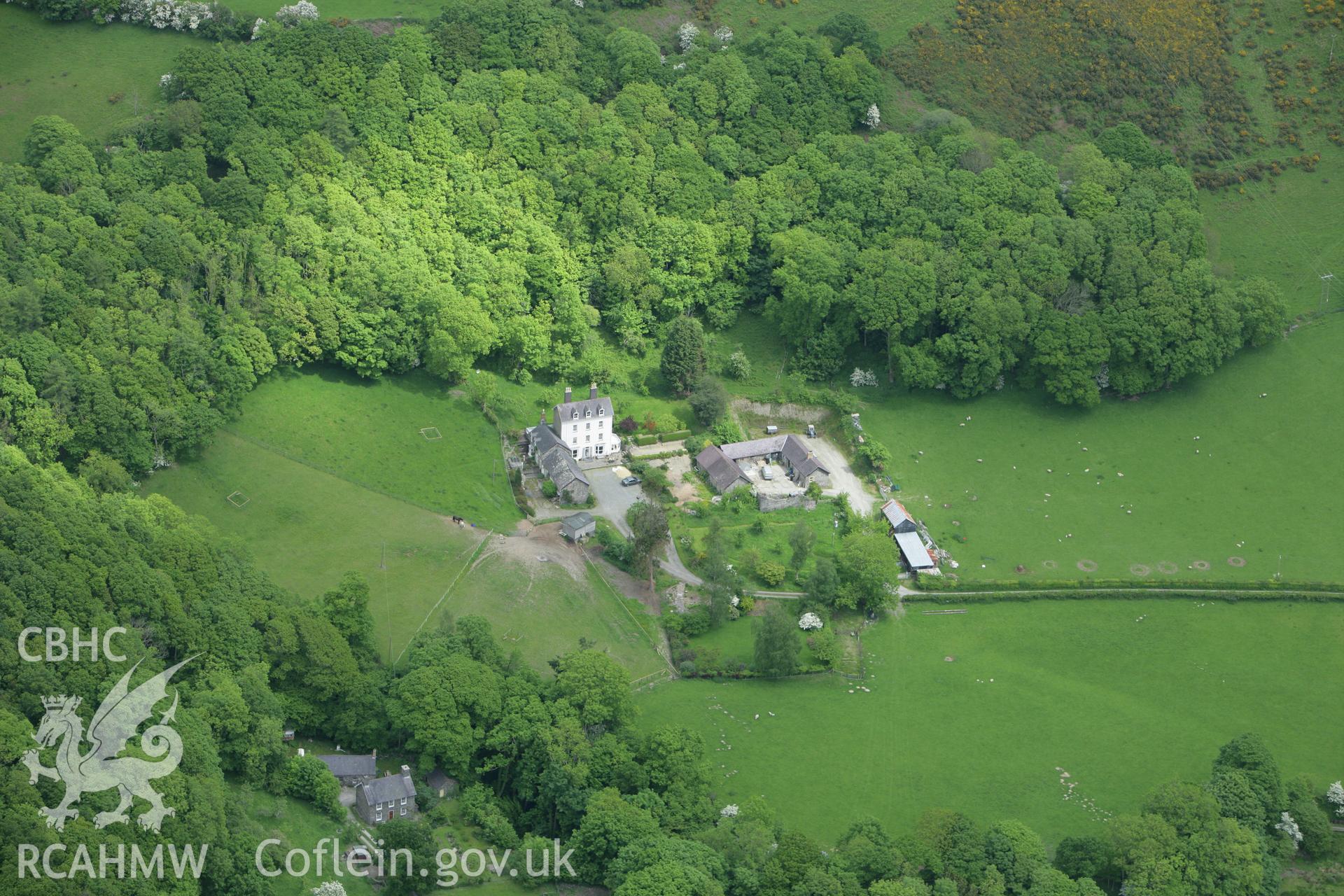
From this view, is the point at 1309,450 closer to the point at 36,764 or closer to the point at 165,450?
the point at 165,450

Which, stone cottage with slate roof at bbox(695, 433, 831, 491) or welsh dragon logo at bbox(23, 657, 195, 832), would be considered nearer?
welsh dragon logo at bbox(23, 657, 195, 832)

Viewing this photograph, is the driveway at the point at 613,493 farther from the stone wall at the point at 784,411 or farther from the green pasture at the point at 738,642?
the stone wall at the point at 784,411

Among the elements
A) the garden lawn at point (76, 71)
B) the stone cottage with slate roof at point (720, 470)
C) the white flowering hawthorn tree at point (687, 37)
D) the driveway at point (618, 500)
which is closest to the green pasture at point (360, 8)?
the garden lawn at point (76, 71)

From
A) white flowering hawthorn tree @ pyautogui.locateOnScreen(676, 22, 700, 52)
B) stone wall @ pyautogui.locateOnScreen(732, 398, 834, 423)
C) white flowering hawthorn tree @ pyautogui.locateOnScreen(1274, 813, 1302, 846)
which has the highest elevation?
white flowering hawthorn tree @ pyautogui.locateOnScreen(676, 22, 700, 52)

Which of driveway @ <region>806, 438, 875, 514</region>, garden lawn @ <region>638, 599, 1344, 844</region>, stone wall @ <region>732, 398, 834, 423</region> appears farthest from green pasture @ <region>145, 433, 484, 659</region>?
driveway @ <region>806, 438, 875, 514</region>

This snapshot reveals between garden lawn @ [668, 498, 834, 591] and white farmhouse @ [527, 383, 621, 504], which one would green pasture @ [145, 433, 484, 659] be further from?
garden lawn @ [668, 498, 834, 591]

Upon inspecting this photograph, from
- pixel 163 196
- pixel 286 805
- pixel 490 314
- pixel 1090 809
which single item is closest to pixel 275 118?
pixel 163 196
